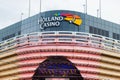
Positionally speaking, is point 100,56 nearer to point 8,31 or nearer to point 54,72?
point 54,72

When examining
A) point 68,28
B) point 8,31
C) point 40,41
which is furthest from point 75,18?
point 8,31

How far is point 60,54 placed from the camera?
7531cm

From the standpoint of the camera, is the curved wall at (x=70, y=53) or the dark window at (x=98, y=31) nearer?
the curved wall at (x=70, y=53)

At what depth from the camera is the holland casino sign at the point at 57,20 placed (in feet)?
269

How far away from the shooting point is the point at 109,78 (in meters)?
79.0

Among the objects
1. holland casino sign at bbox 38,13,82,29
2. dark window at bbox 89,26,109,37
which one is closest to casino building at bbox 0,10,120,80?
holland casino sign at bbox 38,13,82,29

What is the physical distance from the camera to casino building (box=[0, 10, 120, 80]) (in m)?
75.5

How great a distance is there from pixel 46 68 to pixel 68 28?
36.4 ft

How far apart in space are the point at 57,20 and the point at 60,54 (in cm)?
924

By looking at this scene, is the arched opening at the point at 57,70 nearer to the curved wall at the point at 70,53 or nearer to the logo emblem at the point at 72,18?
the curved wall at the point at 70,53

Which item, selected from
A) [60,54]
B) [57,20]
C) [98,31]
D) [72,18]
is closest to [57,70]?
[60,54]

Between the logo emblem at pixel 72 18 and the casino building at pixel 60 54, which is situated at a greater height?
the logo emblem at pixel 72 18

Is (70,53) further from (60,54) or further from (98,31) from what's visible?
(98,31)

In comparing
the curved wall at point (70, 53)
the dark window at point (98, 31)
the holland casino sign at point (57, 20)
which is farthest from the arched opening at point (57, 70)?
the dark window at point (98, 31)
